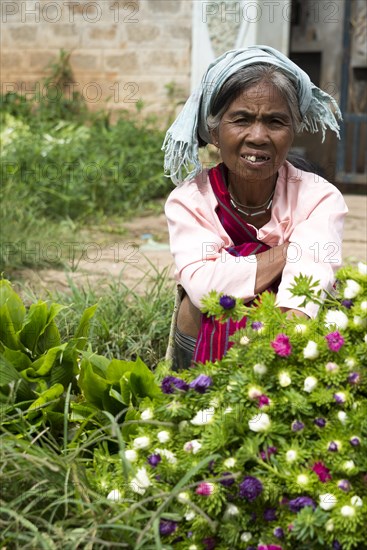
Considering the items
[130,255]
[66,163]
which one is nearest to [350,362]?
[130,255]

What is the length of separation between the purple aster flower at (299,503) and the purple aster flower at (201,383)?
333 millimetres

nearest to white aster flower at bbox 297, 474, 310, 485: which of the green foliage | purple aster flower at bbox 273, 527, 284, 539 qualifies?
purple aster flower at bbox 273, 527, 284, 539

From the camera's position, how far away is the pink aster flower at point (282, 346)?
1.91 meters

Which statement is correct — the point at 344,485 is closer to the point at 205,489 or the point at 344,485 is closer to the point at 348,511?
the point at 348,511

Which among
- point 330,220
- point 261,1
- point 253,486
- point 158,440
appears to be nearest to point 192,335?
point 330,220

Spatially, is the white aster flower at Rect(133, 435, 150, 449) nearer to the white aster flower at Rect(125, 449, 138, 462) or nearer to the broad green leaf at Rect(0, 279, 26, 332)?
the white aster flower at Rect(125, 449, 138, 462)

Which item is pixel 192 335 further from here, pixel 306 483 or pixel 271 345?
pixel 306 483

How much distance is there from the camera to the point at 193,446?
192 cm

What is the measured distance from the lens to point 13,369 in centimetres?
246

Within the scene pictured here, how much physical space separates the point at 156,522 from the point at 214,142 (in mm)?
1399

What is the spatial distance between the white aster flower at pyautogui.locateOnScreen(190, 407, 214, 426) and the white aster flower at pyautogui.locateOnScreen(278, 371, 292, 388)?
0.56 ft

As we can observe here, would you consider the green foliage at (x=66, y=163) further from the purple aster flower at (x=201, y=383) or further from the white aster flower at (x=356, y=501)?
the white aster flower at (x=356, y=501)

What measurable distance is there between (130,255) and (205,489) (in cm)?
375

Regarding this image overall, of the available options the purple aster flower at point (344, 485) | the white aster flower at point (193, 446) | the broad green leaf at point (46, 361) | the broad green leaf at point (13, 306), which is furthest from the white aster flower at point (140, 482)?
the broad green leaf at point (13, 306)
